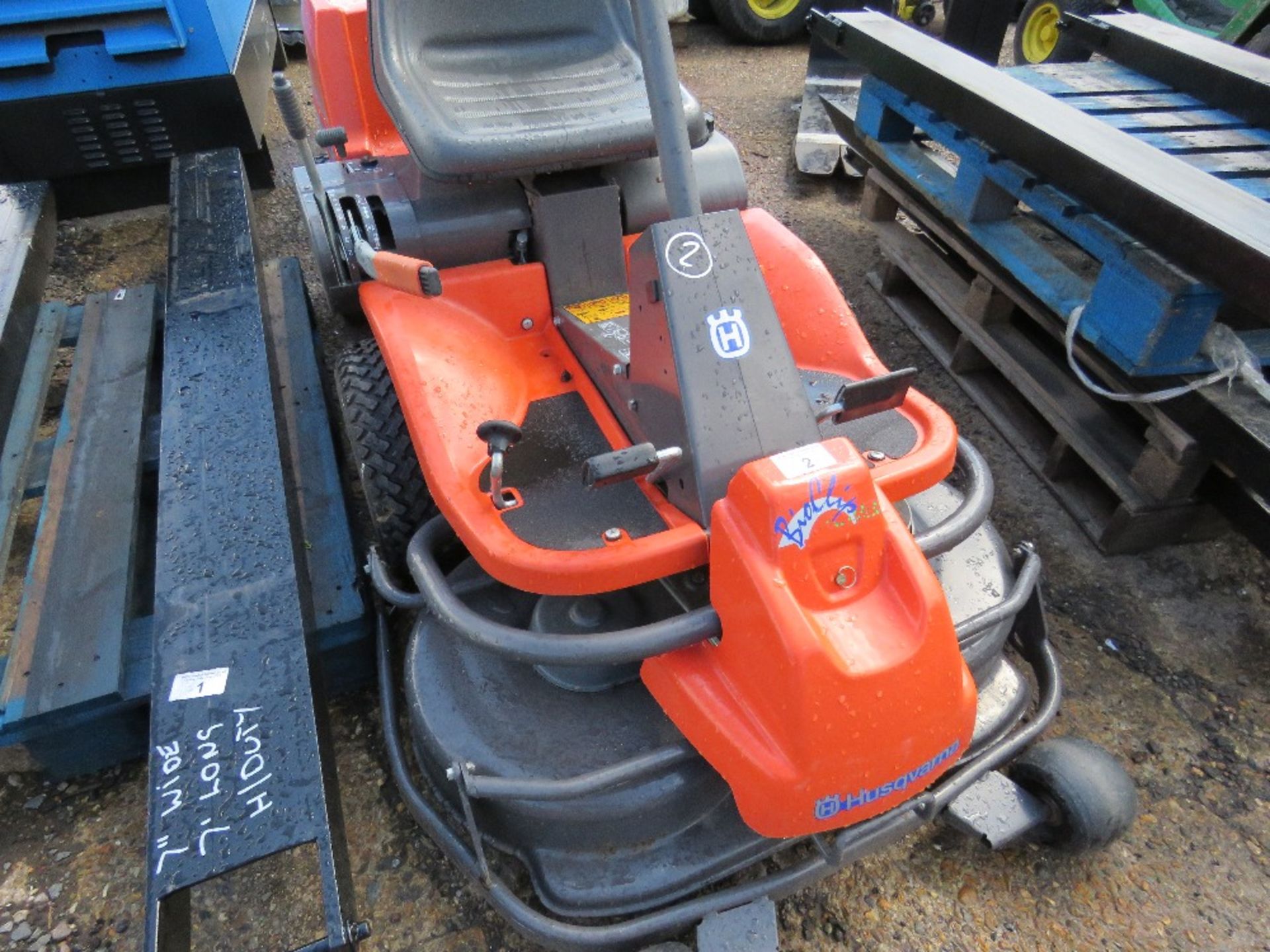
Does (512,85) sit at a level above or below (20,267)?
above

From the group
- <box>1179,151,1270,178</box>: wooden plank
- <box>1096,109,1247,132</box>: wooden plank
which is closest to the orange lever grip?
<box>1179,151,1270,178</box>: wooden plank

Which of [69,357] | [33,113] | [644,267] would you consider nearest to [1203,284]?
[644,267]

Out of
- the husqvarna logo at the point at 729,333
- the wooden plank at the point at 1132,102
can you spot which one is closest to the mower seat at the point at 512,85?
the husqvarna logo at the point at 729,333

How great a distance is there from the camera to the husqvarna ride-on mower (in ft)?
3.79

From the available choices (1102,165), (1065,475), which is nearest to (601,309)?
(1102,165)

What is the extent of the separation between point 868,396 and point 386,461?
100 centimetres

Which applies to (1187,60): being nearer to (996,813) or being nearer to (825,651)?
(996,813)

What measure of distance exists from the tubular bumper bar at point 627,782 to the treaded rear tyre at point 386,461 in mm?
484

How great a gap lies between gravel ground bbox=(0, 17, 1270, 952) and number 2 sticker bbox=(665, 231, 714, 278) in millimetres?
1133

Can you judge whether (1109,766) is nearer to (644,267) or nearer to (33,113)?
(644,267)

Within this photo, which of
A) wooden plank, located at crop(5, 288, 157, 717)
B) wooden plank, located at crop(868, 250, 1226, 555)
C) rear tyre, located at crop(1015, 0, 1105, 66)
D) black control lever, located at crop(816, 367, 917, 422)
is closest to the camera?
black control lever, located at crop(816, 367, 917, 422)

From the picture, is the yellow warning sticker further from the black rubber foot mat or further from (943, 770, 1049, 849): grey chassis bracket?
(943, 770, 1049, 849): grey chassis bracket

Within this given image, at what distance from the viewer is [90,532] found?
6.16ft

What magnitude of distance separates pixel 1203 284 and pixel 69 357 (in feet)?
10.7
